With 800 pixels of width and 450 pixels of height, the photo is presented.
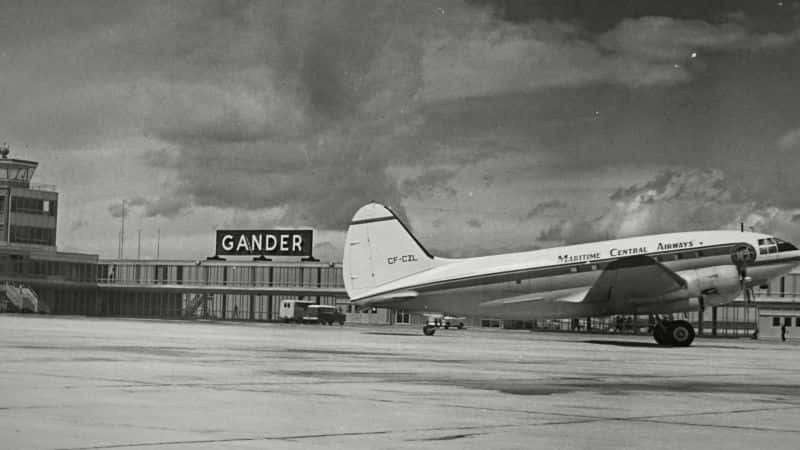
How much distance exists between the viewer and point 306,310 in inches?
5032

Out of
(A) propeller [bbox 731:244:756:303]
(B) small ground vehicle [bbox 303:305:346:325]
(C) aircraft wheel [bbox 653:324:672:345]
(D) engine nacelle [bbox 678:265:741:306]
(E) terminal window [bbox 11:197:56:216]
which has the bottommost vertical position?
(C) aircraft wheel [bbox 653:324:672:345]

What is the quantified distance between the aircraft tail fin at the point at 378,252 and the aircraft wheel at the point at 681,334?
15.2m

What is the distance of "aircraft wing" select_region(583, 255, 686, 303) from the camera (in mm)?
53281

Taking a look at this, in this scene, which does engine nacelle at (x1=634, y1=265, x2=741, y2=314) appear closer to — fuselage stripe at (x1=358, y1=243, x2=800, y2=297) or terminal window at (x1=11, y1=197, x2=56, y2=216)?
fuselage stripe at (x1=358, y1=243, x2=800, y2=297)

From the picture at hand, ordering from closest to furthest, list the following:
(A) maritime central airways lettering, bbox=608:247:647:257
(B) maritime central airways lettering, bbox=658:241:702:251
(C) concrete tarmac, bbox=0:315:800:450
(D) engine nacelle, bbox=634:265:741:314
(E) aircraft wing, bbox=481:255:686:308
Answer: (C) concrete tarmac, bbox=0:315:800:450, (E) aircraft wing, bbox=481:255:686:308, (D) engine nacelle, bbox=634:265:741:314, (B) maritime central airways lettering, bbox=658:241:702:251, (A) maritime central airways lettering, bbox=608:247:647:257

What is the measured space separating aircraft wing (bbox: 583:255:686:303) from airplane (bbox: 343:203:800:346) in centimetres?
5

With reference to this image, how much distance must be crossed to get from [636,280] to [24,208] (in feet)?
442

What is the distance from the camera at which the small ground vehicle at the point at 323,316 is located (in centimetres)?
12488

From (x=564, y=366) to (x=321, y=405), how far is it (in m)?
14.5

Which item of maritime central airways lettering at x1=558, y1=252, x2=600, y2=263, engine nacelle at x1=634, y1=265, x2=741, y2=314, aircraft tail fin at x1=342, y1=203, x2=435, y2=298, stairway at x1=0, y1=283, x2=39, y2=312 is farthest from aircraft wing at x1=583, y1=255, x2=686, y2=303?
stairway at x1=0, y1=283, x2=39, y2=312

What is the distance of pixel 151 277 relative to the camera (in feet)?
552

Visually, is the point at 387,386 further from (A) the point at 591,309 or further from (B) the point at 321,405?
(A) the point at 591,309

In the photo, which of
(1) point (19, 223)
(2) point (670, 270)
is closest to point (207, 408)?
(2) point (670, 270)

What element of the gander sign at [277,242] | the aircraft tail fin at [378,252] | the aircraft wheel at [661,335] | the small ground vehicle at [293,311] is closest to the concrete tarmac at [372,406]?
the aircraft wheel at [661,335]
